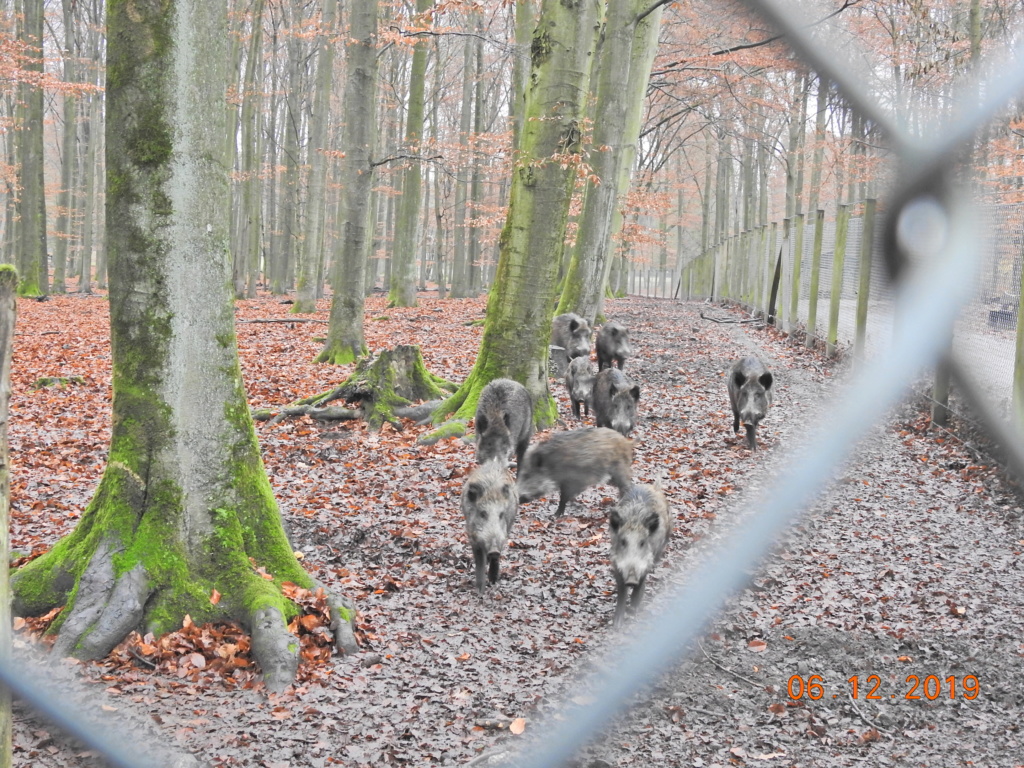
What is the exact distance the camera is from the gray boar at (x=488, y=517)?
5.50 meters

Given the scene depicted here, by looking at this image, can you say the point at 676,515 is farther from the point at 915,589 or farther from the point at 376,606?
the point at 376,606

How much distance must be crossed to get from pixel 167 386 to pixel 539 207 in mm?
5397

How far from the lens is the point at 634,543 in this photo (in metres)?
5.08

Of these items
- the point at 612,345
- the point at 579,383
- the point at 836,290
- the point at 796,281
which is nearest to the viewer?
the point at 579,383

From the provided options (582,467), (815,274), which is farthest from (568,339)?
(582,467)

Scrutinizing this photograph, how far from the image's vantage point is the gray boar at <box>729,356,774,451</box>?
8.71 meters

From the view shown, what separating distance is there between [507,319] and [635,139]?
10.6 metres

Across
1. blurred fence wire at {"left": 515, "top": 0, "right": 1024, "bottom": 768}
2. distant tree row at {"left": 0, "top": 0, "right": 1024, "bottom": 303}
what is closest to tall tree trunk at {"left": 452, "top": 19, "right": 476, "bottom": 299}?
distant tree row at {"left": 0, "top": 0, "right": 1024, "bottom": 303}

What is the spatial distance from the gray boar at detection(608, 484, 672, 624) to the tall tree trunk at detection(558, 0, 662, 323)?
9.42m

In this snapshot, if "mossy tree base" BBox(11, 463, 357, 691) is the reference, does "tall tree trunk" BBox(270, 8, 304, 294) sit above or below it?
above

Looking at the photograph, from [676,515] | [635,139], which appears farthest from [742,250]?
[676,515]

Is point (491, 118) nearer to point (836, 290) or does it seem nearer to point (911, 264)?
point (836, 290)

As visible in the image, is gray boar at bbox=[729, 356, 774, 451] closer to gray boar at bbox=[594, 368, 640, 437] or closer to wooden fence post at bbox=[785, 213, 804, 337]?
gray boar at bbox=[594, 368, 640, 437]

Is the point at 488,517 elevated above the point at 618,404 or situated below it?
below
